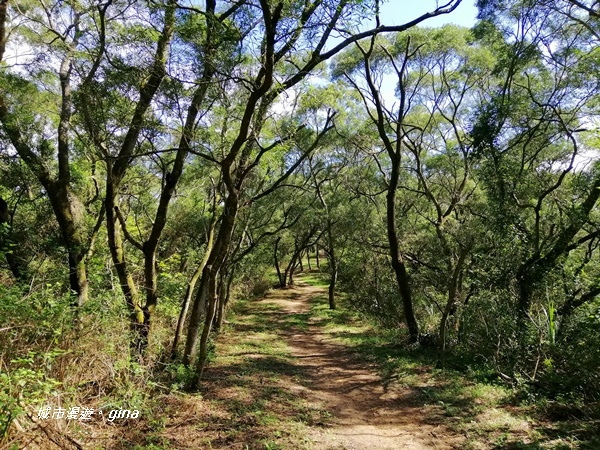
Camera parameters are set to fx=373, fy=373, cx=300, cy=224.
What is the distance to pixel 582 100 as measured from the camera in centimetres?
988

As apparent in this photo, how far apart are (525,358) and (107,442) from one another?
6.86 meters

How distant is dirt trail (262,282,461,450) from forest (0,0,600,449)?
0.61 ft

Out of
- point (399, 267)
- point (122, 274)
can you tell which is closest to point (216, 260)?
point (122, 274)

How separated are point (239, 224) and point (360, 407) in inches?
322

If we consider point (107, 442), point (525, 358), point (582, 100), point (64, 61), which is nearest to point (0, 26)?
point (64, 61)

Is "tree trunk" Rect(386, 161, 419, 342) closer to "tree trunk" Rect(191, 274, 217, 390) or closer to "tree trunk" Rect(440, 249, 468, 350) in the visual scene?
"tree trunk" Rect(440, 249, 468, 350)

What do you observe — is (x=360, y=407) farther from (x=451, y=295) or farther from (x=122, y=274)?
(x=122, y=274)

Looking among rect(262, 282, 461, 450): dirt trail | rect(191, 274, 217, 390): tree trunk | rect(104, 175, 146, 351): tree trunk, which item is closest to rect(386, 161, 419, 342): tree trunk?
rect(262, 282, 461, 450): dirt trail

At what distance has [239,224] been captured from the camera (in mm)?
13117

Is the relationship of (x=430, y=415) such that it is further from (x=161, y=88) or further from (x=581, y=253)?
(x=581, y=253)

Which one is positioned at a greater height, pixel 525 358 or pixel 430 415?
pixel 525 358

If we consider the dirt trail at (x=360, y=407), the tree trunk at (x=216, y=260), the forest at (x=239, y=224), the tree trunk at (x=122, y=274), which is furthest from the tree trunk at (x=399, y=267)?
the tree trunk at (x=122, y=274)

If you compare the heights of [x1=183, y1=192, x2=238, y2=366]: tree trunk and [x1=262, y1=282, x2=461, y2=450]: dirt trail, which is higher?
[x1=183, y1=192, x2=238, y2=366]: tree trunk

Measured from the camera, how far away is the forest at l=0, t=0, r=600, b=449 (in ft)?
15.6
